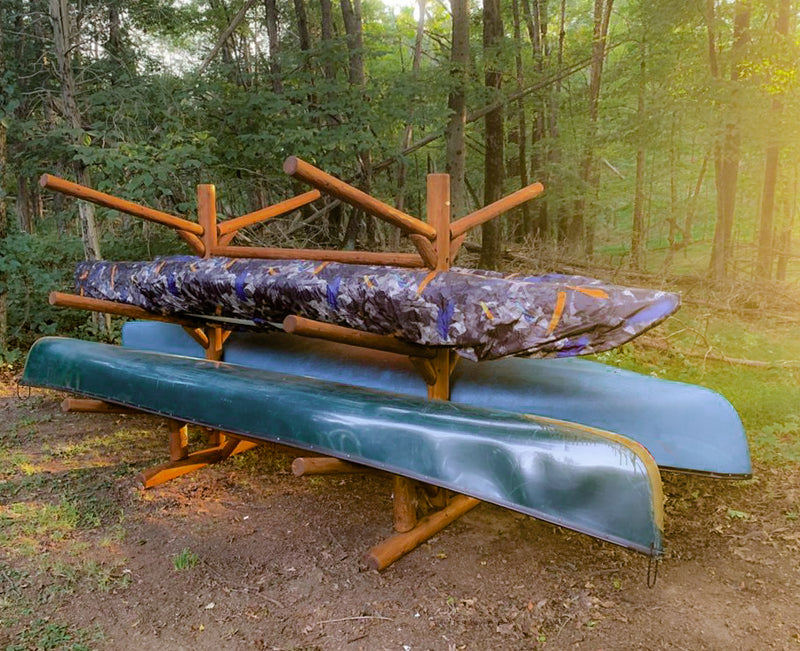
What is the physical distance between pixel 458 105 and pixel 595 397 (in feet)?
19.5

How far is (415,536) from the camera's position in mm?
2916

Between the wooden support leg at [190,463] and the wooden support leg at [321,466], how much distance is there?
103 centimetres

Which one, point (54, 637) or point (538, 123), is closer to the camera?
point (54, 637)

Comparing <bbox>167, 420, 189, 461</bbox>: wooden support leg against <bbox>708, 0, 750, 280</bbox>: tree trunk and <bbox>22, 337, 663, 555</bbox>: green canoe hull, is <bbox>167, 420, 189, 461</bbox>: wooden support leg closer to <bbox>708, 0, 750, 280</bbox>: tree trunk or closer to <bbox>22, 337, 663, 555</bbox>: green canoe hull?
<bbox>22, 337, 663, 555</bbox>: green canoe hull

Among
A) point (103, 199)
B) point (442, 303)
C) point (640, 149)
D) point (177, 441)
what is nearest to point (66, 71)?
point (103, 199)

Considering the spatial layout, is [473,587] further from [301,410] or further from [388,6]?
[388,6]

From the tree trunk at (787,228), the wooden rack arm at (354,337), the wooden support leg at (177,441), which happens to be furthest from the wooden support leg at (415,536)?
the tree trunk at (787,228)

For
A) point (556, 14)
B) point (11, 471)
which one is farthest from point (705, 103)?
point (556, 14)

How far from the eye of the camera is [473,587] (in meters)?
2.62

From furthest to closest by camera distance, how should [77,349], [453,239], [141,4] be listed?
[141,4] < [77,349] < [453,239]

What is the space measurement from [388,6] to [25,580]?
73.5 feet

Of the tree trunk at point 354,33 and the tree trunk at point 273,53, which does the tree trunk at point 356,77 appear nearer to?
the tree trunk at point 354,33

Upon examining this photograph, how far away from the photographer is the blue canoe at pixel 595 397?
2766 millimetres

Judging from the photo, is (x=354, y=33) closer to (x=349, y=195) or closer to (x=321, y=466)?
(x=349, y=195)
